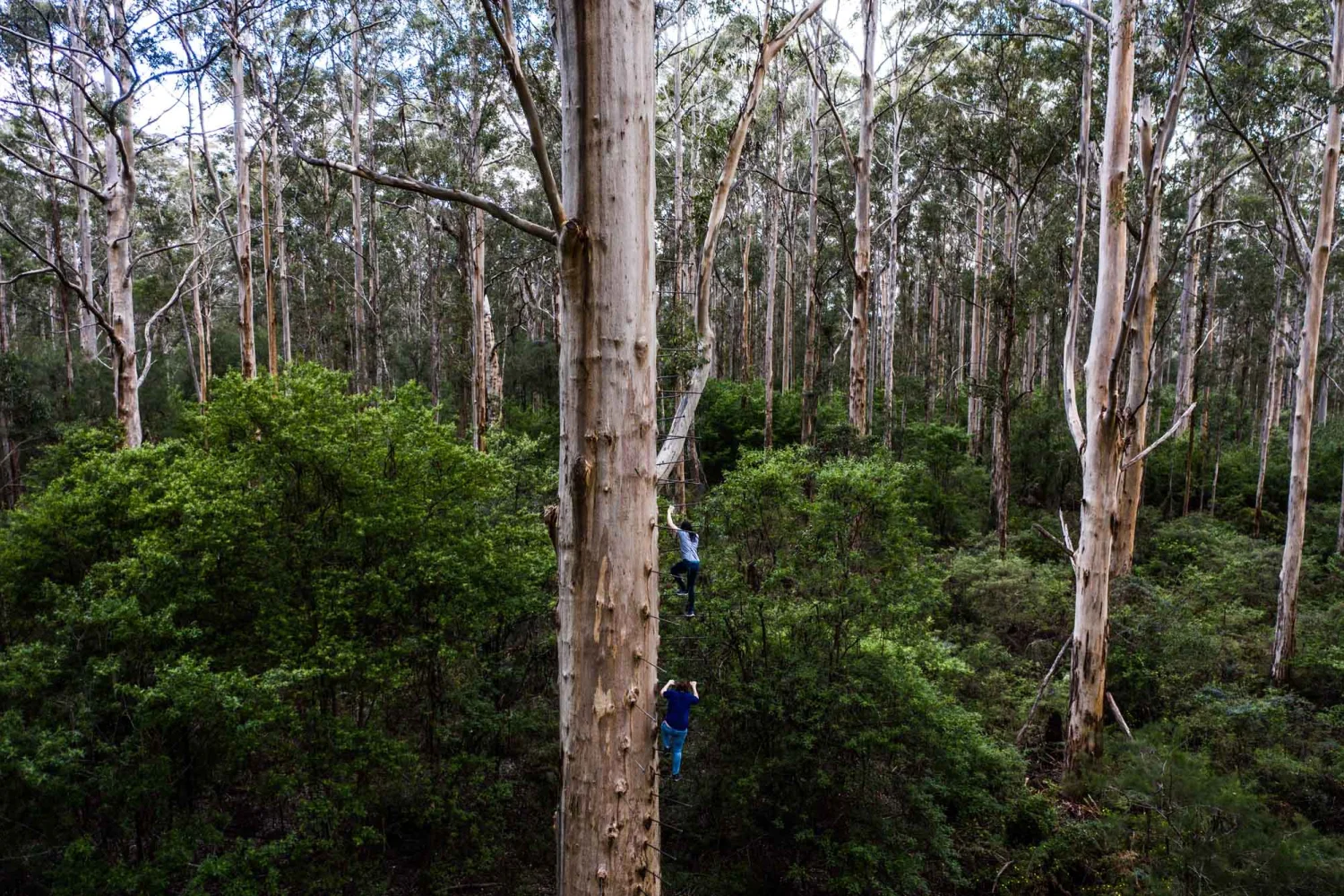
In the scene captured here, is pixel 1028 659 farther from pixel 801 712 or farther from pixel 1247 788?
pixel 801 712

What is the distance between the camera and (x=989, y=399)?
14.8 metres

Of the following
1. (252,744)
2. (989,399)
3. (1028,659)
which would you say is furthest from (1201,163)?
(252,744)

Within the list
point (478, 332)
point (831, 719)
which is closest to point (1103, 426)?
point (831, 719)

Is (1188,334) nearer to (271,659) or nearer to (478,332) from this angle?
(478,332)

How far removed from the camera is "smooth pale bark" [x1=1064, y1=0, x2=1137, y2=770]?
6.71 metres

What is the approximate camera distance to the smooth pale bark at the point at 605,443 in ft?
9.72

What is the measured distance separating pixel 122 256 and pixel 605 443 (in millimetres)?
9753

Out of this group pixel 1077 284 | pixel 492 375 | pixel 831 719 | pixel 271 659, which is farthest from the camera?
pixel 492 375

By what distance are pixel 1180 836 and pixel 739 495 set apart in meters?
4.27

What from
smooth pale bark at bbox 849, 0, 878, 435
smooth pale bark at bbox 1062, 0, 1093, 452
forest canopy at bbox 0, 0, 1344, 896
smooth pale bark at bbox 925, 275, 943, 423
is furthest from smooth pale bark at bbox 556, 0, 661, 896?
smooth pale bark at bbox 925, 275, 943, 423

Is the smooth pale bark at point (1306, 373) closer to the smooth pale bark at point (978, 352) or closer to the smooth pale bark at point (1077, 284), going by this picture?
the smooth pale bark at point (1077, 284)

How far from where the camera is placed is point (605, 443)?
9.86 feet

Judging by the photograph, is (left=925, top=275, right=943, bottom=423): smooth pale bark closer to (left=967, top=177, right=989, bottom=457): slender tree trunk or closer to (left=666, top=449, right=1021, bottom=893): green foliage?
(left=967, top=177, right=989, bottom=457): slender tree trunk

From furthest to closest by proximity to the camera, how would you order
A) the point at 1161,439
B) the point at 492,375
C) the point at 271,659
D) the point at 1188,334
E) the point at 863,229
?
the point at 492,375 < the point at 1188,334 < the point at 863,229 < the point at 1161,439 < the point at 271,659
